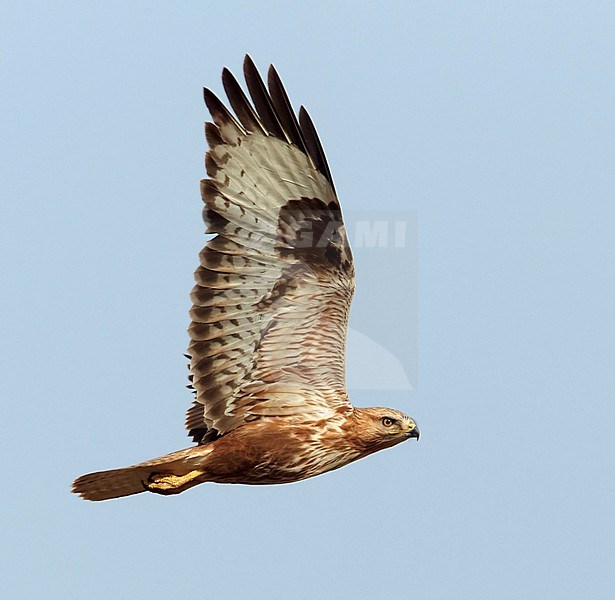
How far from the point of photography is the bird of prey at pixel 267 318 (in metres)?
11.2

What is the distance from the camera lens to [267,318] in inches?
452

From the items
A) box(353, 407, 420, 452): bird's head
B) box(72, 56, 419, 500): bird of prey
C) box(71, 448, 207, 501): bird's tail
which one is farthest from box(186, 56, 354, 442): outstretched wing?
box(71, 448, 207, 501): bird's tail

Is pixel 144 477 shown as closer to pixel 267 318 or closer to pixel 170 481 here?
pixel 170 481

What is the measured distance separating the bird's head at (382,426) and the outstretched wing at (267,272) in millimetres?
239

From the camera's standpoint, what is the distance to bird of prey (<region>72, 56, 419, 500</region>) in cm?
1122

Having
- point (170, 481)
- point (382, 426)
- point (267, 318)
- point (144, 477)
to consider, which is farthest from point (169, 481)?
point (382, 426)

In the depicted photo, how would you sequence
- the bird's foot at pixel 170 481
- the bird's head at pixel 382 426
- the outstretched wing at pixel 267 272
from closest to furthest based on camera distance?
the outstretched wing at pixel 267 272, the bird's foot at pixel 170 481, the bird's head at pixel 382 426

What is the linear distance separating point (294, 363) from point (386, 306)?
1034mm

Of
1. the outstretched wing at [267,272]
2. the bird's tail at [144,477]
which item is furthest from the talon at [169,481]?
the outstretched wing at [267,272]

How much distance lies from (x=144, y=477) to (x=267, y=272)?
176cm

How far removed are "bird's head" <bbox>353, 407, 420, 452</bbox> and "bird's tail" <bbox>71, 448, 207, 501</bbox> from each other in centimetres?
128

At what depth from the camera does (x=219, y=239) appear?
11320 millimetres

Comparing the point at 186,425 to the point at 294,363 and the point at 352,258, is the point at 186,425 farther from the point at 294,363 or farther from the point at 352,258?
the point at 352,258

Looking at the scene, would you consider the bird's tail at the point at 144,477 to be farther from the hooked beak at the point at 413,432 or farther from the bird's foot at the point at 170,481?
the hooked beak at the point at 413,432
